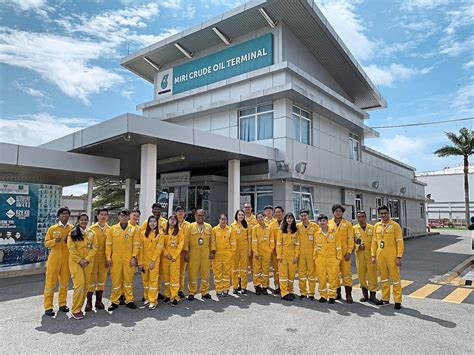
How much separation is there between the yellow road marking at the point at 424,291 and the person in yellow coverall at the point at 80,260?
265 inches

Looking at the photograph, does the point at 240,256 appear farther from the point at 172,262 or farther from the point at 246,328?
the point at 246,328

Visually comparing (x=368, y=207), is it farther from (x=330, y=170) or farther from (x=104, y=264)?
(x=104, y=264)

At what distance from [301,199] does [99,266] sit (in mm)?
10645

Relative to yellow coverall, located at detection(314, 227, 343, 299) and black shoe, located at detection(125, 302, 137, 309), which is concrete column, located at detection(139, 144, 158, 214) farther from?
yellow coverall, located at detection(314, 227, 343, 299)

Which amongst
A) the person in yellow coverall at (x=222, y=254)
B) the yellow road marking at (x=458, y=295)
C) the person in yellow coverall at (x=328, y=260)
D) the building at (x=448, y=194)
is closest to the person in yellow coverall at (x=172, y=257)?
the person in yellow coverall at (x=222, y=254)

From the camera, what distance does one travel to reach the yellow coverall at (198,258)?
7.24 m

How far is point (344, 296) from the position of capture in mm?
7508

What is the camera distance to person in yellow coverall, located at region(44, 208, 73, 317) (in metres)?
6.03

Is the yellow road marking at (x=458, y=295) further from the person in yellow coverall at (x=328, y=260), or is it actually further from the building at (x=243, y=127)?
the building at (x=243, y=127)

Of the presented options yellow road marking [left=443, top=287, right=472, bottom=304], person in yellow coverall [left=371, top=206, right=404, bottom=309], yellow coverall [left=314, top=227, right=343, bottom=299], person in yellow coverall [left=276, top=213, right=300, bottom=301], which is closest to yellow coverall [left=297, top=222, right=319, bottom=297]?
person in yellow coverall [left=276, top=213, right=300, bottom=301]

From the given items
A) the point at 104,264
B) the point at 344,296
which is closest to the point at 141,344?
the point at 104,264

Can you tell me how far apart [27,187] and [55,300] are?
4920 mm

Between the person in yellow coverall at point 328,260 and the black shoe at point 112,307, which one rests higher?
the person in yellow coverall at point 328,260

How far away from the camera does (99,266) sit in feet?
21.3
